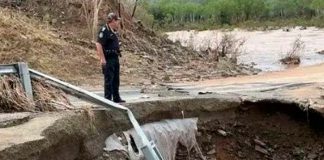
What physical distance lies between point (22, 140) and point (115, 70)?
3.17 m

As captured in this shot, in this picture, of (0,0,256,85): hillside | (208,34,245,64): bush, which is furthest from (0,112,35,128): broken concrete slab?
(208,34,245,64): bush

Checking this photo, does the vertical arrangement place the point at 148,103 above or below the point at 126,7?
below

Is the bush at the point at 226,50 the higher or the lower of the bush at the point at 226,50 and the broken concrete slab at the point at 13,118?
the lower

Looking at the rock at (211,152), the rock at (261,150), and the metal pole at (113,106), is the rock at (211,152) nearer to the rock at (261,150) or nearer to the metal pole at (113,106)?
the rock at (261,150)

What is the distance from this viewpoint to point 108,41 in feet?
31.4

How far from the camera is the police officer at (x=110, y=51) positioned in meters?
9.49

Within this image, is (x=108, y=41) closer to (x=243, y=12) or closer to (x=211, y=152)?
(x=211, y=152)

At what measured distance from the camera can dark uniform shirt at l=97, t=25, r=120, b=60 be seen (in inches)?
374

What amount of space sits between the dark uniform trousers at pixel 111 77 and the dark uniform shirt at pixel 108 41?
0.10 meters

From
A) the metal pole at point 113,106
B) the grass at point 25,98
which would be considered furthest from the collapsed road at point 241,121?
the grass at point 25,98

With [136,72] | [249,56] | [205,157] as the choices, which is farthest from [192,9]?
[205,157]

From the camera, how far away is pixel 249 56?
29594 millimetres

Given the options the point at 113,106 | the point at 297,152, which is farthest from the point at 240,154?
the point at 113,106

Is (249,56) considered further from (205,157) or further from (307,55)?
(205,157)
